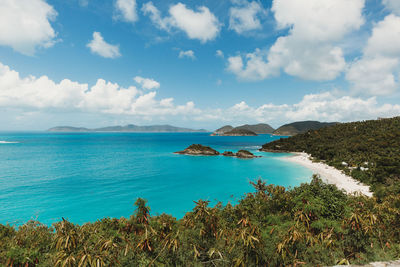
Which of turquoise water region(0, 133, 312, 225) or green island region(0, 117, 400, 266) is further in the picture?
turquoise water region(0, 133, 312, 225)

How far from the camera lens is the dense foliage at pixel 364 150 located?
38.8m

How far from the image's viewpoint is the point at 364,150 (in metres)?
69.4

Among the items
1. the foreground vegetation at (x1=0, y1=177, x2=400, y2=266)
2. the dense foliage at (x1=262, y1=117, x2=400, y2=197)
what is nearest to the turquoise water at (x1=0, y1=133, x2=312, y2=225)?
the foreground vegetation at (x1=0, y1=177, x2=400, y2=266)

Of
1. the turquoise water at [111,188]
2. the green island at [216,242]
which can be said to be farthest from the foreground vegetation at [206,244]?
the turquoise water at [111,188]

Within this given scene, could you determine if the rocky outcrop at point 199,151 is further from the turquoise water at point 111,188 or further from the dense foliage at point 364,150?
the dense foliage at point 364,150

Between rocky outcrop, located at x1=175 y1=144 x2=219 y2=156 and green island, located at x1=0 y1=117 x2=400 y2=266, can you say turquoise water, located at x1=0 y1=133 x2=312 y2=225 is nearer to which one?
green island, located at x1=0 y1=117 x2=400 y2=266

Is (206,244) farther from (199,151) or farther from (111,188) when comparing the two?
(199,151)

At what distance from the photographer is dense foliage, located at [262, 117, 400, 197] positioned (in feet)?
127

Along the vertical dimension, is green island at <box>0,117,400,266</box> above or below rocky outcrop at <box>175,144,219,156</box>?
above

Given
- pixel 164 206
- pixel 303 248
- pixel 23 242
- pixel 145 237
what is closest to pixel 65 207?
pixel 164 206

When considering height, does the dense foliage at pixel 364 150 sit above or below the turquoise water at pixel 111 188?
above

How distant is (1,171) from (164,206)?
204 feet

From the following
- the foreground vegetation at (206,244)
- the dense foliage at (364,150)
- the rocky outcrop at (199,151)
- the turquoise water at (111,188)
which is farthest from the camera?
the rocky outcrop at (199,151)

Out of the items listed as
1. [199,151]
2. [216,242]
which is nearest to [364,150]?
[199,151]
